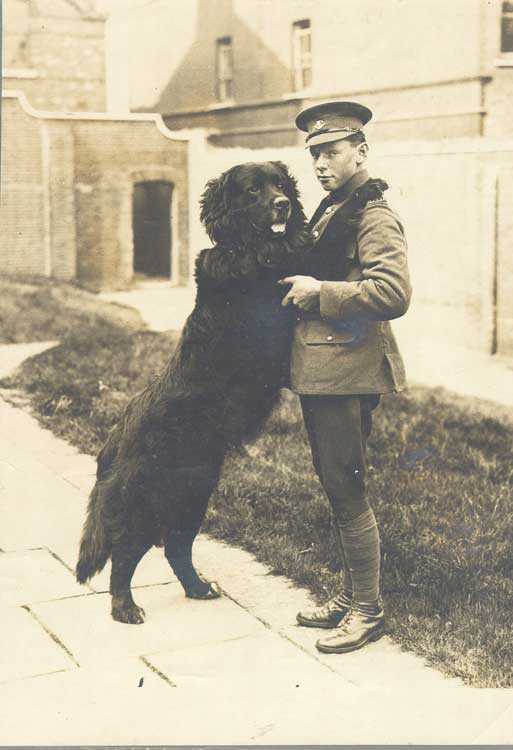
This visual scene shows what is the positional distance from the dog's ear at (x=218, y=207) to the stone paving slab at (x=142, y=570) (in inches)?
62.7

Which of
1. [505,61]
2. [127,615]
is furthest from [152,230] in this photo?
[127,615]

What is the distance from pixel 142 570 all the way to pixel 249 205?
1806 millimetres

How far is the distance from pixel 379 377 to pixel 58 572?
1.78 m

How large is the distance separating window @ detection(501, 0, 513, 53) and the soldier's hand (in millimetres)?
9720

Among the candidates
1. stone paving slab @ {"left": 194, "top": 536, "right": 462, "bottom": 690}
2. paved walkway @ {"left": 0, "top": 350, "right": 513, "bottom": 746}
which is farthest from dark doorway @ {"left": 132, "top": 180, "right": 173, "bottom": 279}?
paved walkway @ {"left": 0, "top": 350, "right": 513, "bottom": 746}

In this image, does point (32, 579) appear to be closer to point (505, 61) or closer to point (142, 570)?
point (142, 570)

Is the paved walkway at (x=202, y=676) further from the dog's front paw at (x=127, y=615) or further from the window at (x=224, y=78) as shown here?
the window at (x=224, y=78)

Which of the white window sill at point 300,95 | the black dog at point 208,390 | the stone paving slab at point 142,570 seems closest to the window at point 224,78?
the white window sill at point 300,95

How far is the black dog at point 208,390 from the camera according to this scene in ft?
10.1

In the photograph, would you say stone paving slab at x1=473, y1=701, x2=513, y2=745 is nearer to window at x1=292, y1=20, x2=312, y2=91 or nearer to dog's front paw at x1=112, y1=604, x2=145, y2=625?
dog's front paw at x1=112, y1=604, x2=145, y2=625

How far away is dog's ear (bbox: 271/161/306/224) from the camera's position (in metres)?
3.15

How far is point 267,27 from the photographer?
13617 millimetres

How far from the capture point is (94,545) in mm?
3490

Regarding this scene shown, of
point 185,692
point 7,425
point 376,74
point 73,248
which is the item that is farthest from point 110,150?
point 185,692
